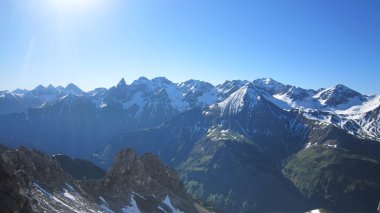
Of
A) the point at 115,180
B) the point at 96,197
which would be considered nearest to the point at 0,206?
the point at 96,197

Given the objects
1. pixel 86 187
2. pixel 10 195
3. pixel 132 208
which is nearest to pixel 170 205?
pixel 132 208

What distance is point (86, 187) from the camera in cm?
10425

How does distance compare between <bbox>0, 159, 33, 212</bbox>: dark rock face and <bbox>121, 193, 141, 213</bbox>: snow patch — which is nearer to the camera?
<bbox>0, 159, 33, 212</bbox>: dark rock face

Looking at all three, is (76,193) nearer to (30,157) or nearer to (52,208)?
(30,157)

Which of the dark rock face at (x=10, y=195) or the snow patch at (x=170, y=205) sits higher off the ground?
the dark rock face at (x=10, y=195)

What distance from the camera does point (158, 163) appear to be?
156000 mm

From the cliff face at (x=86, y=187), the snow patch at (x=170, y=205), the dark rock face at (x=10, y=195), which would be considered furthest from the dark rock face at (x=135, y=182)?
the dark rock face at (x=10, y=195)

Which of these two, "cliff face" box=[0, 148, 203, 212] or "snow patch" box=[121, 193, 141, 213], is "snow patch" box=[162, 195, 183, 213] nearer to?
"cliff face" box=[0, 148, 203, 212]

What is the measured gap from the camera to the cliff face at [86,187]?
41634mm

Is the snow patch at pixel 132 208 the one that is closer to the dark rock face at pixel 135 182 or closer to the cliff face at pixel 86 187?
the cliff face at pixel 86 187

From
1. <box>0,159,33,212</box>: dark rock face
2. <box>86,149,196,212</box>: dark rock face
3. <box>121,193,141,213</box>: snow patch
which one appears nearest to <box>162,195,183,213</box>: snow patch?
<box>86,149,196,212</box>: dark rock face

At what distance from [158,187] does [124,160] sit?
1363cm

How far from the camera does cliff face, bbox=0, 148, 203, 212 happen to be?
41.6m

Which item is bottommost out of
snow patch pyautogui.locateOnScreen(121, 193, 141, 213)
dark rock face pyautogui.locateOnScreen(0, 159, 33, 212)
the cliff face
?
snow patch pyautogui.locateOnScreen(121, 193, 141, 213)
